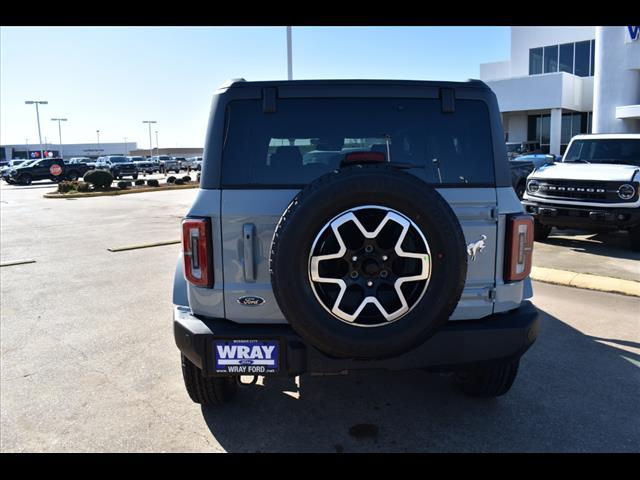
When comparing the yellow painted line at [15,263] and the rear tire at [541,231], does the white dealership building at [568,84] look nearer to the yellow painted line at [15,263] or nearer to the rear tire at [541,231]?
the rear tire at [541,231]

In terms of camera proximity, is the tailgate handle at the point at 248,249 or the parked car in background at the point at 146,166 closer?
the tailgate handle at the point at 248,249

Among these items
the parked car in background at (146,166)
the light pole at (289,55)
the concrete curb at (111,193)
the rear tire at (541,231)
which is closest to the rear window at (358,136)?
the rear tire at (541,231)

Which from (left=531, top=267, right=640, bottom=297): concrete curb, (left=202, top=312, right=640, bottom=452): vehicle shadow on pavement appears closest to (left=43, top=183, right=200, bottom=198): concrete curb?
(left=531, top=267, right=640, bottom=297): concrete curb

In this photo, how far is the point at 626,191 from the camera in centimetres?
789

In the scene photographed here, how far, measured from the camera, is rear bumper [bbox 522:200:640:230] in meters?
7.92

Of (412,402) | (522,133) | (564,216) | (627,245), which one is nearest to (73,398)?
(412,402)

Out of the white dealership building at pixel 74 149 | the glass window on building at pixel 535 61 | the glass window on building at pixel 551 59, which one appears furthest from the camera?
the white dealership building at pixel 74 149

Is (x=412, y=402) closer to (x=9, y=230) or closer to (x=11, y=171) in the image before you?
(x=9, y=230)

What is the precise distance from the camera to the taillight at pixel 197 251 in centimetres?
263

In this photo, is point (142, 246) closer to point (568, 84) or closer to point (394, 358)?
point (394, 358)

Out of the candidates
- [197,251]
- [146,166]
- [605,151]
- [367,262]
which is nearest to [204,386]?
[197,251]

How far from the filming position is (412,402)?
340cm

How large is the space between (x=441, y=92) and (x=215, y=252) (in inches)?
59.8

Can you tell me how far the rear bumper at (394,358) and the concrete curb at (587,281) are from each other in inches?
160
